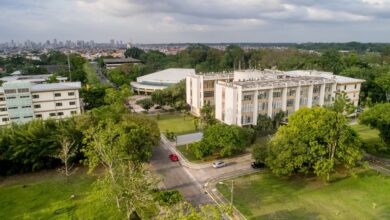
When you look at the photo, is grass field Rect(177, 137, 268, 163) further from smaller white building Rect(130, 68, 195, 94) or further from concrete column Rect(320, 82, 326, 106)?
smaller white building Rect(130, 68, 195, 94)

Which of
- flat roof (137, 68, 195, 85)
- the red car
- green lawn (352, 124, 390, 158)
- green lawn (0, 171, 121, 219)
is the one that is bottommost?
green lawn (0, 171, 121, 219)

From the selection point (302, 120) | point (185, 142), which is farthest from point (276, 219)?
point (185, 142)

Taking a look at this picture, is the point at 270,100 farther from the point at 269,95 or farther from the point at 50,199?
the point at 50,199

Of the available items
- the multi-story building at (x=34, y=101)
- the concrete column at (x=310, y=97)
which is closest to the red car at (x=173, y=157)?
the multi-story building at (x=34, y=101)

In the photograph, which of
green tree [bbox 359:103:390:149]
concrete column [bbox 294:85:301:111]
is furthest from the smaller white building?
green tree [bbox 359:103:390:149]

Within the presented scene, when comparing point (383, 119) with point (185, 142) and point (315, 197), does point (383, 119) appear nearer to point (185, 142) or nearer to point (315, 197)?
point (315, 197)

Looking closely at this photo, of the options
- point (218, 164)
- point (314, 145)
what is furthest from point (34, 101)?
point (314, 145)
